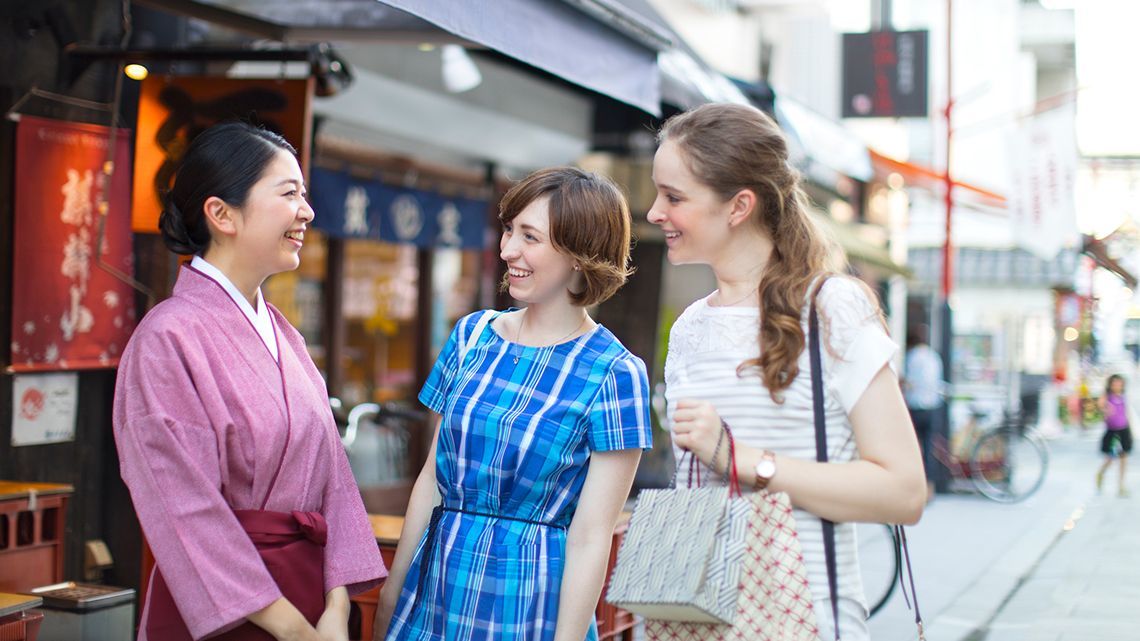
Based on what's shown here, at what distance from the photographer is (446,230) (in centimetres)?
1062

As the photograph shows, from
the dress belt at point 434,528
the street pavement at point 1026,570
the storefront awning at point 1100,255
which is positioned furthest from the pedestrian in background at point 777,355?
the storefront awning at point 1100,255

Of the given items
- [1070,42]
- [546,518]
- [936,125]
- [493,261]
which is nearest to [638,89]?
[546,518]

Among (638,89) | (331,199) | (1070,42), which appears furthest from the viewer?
(1070,42)

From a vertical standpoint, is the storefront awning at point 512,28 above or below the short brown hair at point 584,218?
above

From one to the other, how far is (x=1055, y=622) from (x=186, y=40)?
6.28 meters

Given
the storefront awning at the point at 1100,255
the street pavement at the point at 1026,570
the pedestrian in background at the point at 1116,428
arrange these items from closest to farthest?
1. the street pavement at the point at 1026,570
2. the pedestrian in background at the point at 1116,428
3. the storefront awning at the point at 1100,255

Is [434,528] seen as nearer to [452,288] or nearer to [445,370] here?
[445,370]

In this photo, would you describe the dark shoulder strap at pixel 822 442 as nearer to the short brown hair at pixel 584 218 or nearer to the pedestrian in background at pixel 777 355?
the pedestrian in background at pixel 777 355

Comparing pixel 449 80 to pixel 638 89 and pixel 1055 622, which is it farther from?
pixel 1055 622

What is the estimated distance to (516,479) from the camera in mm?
2869

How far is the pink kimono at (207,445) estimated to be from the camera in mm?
2533

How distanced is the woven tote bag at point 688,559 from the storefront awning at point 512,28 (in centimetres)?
197

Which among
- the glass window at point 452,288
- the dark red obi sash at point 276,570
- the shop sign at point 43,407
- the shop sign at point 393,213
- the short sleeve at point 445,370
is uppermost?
the shop sign at point 393,213

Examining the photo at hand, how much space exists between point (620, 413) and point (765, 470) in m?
0.63
